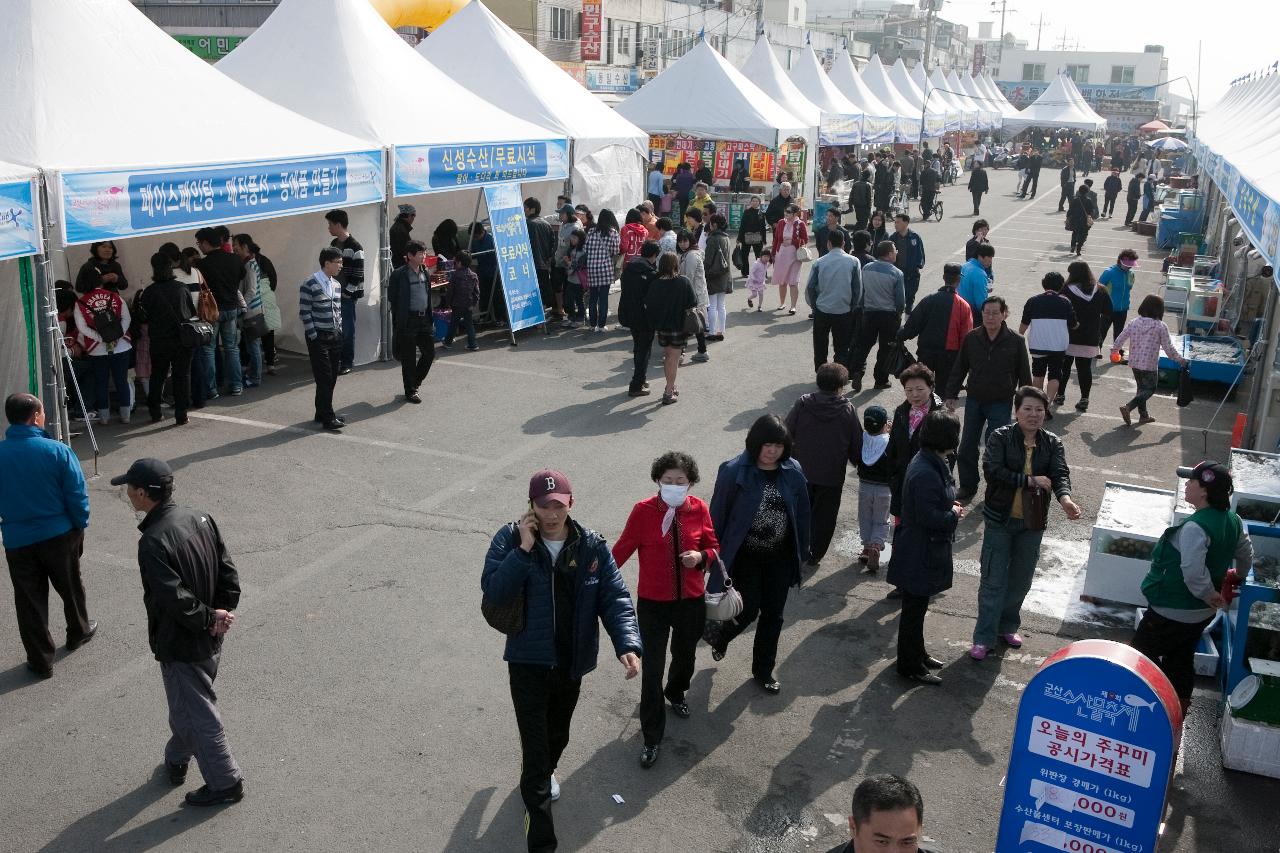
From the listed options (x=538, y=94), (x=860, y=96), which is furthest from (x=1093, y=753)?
(x=860, y=96)

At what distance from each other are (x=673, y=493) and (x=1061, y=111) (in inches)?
2115

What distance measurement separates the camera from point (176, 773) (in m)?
5.14

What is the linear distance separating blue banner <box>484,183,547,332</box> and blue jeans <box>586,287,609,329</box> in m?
0.74

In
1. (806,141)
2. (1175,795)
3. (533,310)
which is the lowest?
(1175,795)

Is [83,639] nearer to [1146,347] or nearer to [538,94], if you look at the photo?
[1146,347]

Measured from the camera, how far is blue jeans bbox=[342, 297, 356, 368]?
1264 centimetres

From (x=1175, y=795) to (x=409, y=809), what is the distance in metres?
3.76

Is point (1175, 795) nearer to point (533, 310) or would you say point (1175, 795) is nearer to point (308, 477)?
point (308, 477)

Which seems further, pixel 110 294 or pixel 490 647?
pixel 110 294

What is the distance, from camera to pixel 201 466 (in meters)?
9.44

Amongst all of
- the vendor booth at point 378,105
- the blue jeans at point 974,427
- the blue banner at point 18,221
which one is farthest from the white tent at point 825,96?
the blue banner at point 18,221

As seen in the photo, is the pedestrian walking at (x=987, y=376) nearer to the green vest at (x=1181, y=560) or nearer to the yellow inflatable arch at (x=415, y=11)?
the green vest at (x=1181, y=560)

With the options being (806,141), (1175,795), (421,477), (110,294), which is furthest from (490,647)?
(806,141)

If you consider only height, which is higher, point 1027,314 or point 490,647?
point 1027,314
